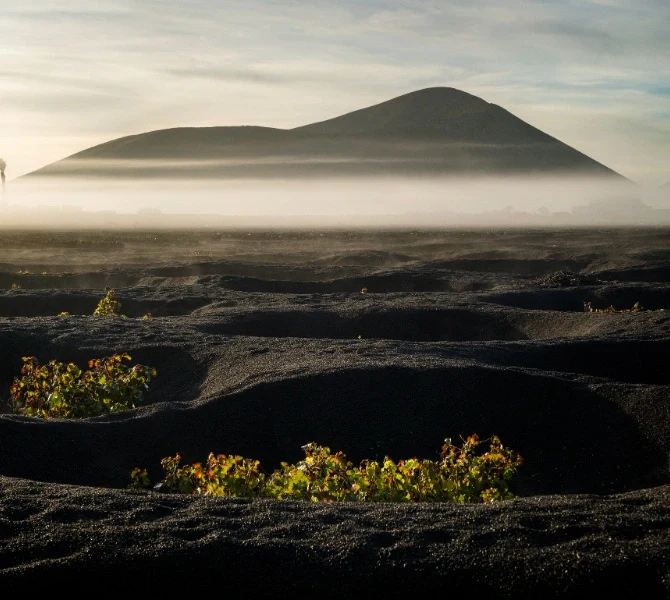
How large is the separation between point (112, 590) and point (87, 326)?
12.2m

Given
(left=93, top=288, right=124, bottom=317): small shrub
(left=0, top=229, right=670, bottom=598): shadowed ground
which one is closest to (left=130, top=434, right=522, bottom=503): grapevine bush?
(left=0, top=229, right=670, bottom=598): shadowed ground

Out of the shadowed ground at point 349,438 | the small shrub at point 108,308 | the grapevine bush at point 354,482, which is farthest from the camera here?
the small shrub at point 108,308

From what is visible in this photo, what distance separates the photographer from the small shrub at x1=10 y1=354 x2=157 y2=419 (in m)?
11.3

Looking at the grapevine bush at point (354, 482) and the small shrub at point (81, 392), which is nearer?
the grapevine bush at point (354, 482)

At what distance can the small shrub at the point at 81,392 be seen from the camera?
37.0 feet

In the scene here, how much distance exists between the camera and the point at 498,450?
25.8 ft

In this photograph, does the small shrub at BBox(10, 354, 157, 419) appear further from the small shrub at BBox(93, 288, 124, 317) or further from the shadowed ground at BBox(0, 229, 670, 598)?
the small shrub at BBox(93, 288, 124, 317)

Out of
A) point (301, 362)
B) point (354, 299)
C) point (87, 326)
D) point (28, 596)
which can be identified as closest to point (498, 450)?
point (28, 596)

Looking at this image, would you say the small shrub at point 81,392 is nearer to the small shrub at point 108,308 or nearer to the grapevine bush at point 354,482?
the grapevine bush at point 354,482

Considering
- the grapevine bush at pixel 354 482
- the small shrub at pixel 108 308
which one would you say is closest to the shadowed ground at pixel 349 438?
the grapevine bush at pixel 354 482

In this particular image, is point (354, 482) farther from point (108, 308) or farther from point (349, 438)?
point (108, 308)

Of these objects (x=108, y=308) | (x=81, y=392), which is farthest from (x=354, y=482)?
(x=108, y=308)

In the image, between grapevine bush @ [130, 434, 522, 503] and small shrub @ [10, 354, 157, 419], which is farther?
small shrub @ [10, 354, 157, 419]

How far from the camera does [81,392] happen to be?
11.4 m
